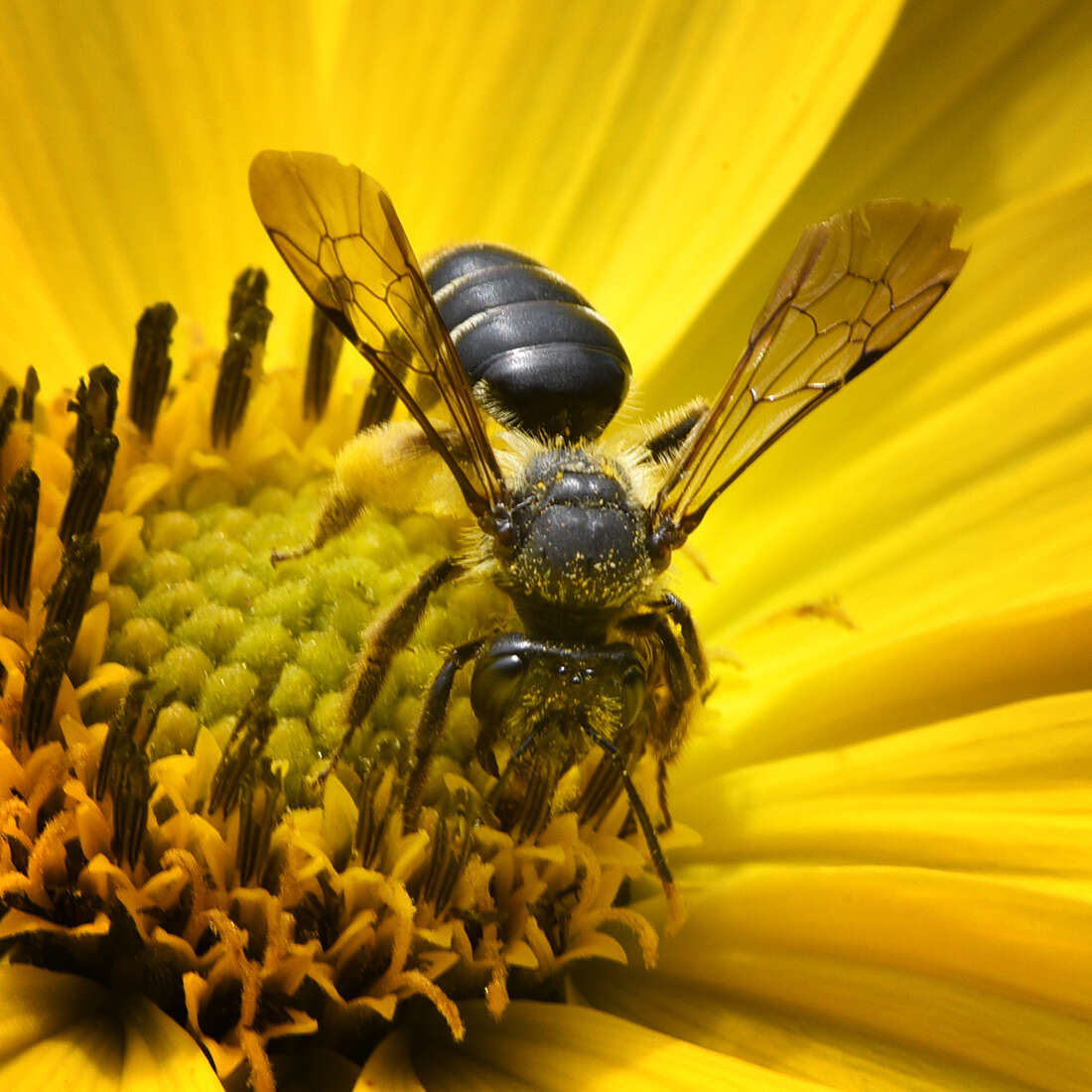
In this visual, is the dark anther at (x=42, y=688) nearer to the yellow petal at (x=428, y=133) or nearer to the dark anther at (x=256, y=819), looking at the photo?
the dark anther at (x=256, y=819)

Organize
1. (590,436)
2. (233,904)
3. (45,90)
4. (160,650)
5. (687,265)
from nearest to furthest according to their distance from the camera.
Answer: (233,904), (160,650), (590,436), (45,90), (687,265)

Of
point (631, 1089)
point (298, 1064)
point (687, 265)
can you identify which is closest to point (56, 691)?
point (298, 1064)

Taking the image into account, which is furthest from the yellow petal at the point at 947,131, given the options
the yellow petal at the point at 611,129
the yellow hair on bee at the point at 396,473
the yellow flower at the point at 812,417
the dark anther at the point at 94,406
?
the dark anther at the point at 94,406

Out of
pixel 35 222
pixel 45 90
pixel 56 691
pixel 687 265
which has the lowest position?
pixel 56 691

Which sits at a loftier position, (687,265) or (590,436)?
(687,265)

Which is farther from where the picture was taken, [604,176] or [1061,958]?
[604,176]

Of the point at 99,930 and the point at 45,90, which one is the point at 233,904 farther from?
the point at 45,90

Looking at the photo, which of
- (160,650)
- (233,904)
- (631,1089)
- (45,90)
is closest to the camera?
(631,1089)

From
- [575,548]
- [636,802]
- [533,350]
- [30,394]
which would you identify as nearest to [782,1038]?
[636,802]
